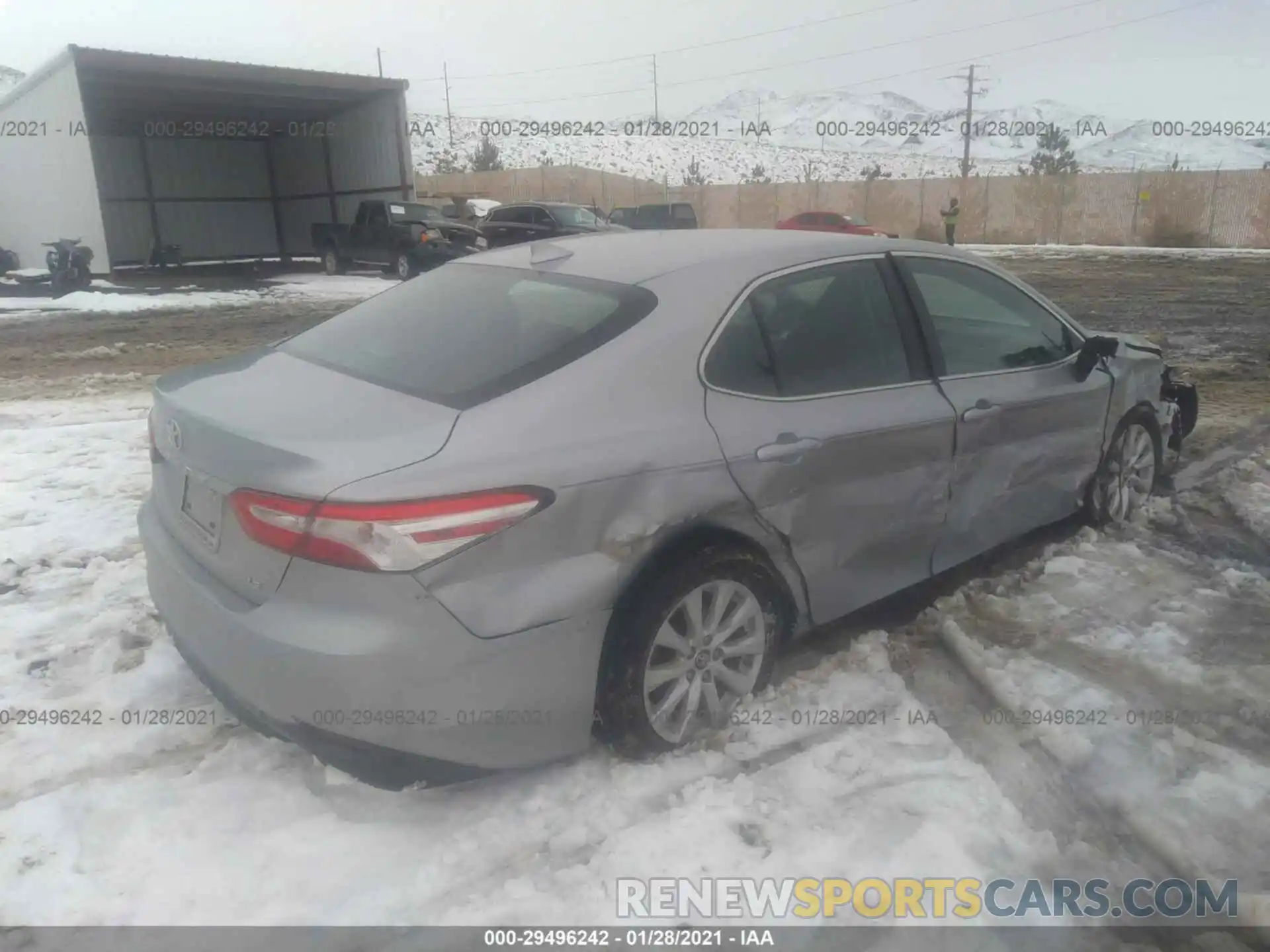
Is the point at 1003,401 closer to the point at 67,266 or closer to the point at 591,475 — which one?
the point at 591,475

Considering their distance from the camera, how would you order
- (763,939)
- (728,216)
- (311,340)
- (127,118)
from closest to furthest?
(763,939) < (311,340) < (127,118) < (728,216)

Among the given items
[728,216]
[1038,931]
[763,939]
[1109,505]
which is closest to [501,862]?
[763,939]

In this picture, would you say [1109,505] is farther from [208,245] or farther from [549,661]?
[208,245]

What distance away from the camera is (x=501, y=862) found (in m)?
2.42

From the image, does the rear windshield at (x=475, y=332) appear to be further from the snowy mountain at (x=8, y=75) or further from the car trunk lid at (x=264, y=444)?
the snowy mountain at (x=8, y=75)

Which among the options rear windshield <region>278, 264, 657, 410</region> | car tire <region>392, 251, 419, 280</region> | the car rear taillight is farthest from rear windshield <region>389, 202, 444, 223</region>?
the car rear taillight

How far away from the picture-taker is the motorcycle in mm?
17484

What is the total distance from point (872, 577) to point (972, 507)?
24.6 inches

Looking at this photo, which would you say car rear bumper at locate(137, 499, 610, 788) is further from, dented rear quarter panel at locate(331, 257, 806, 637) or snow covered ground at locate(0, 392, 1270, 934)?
snow covered ground at locate(0, 392, 1270, 934)

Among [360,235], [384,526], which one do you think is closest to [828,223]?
[360,235]

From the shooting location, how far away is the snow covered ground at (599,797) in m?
2.35

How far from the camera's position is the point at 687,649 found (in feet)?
9.09

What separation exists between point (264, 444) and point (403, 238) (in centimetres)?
1854

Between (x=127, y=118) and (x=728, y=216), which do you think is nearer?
(x=127, y=118)
